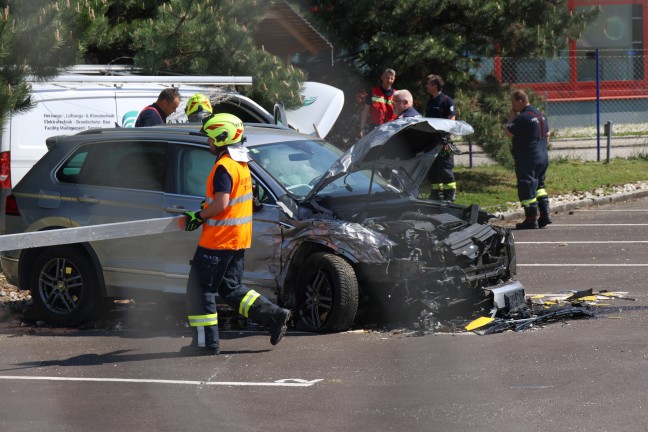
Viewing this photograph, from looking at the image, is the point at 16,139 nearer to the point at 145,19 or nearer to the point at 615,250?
the point at 145,19

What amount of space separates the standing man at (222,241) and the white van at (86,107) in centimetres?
334

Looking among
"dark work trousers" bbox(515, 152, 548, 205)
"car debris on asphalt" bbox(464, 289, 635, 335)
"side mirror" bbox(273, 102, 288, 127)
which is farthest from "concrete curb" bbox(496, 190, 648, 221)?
"car debris on asphalt" bbox(464, 289, 635, 335)

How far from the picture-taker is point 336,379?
7270 millimetres

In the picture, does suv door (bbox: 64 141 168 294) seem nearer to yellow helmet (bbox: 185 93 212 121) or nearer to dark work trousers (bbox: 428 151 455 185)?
yellow helmet (bbox: 185 93 212 121)

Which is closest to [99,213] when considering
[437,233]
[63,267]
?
[63,267]

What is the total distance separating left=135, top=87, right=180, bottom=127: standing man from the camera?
1141 centimetres

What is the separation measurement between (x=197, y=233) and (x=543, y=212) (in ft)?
22.7

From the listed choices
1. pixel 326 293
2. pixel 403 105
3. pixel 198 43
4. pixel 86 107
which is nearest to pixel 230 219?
pixel 326 293

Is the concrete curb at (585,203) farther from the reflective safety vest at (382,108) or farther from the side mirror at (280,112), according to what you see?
the side mirror at (280,112)

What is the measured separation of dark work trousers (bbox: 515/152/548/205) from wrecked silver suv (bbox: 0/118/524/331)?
5.13 meters

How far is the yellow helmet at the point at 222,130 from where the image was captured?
815 cm

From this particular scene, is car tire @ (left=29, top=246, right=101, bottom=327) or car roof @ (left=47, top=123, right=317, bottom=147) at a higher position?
car roof @ (left=47, top=123, right=317, bottom=147)

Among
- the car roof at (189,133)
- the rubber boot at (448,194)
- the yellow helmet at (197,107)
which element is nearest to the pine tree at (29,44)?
the car roof at (189,133)

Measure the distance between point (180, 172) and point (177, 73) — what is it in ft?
16.9
